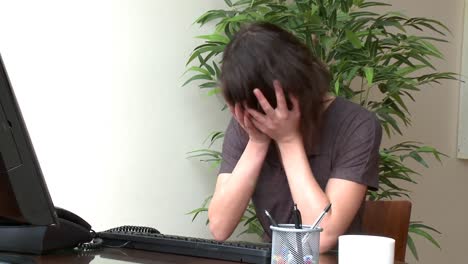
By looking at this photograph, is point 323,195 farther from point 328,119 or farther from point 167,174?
point 167,174

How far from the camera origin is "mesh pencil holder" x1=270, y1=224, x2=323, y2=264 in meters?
0.91

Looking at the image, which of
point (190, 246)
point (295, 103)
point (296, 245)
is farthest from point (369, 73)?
point (296, 245)

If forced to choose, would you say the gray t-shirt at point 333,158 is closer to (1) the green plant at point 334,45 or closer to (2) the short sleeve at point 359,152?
(2) the short sleeve at point 359,152

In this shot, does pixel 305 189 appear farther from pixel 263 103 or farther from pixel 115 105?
pixel 115 105

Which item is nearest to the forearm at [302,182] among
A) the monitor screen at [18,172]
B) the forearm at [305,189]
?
the forearm at [305,189]

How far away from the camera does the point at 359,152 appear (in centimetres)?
149

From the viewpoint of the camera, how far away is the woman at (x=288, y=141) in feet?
4.46

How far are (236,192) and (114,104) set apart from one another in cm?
76

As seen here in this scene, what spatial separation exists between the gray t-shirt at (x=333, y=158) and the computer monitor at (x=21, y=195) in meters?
0.56

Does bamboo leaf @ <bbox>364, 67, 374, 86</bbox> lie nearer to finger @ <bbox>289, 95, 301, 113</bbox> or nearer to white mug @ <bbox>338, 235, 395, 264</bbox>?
finger @ <bbox>289, 95, 301, 113</bbox>

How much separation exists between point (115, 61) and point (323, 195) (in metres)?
1.01

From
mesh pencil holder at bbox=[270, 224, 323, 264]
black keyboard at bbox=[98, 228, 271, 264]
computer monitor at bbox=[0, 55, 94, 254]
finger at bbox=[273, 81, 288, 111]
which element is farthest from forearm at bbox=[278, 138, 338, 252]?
computer monitor at bbox=[0, 55, 94, 254]

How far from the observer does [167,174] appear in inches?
90.6

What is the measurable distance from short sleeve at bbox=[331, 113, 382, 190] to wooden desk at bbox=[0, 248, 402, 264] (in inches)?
12.8
